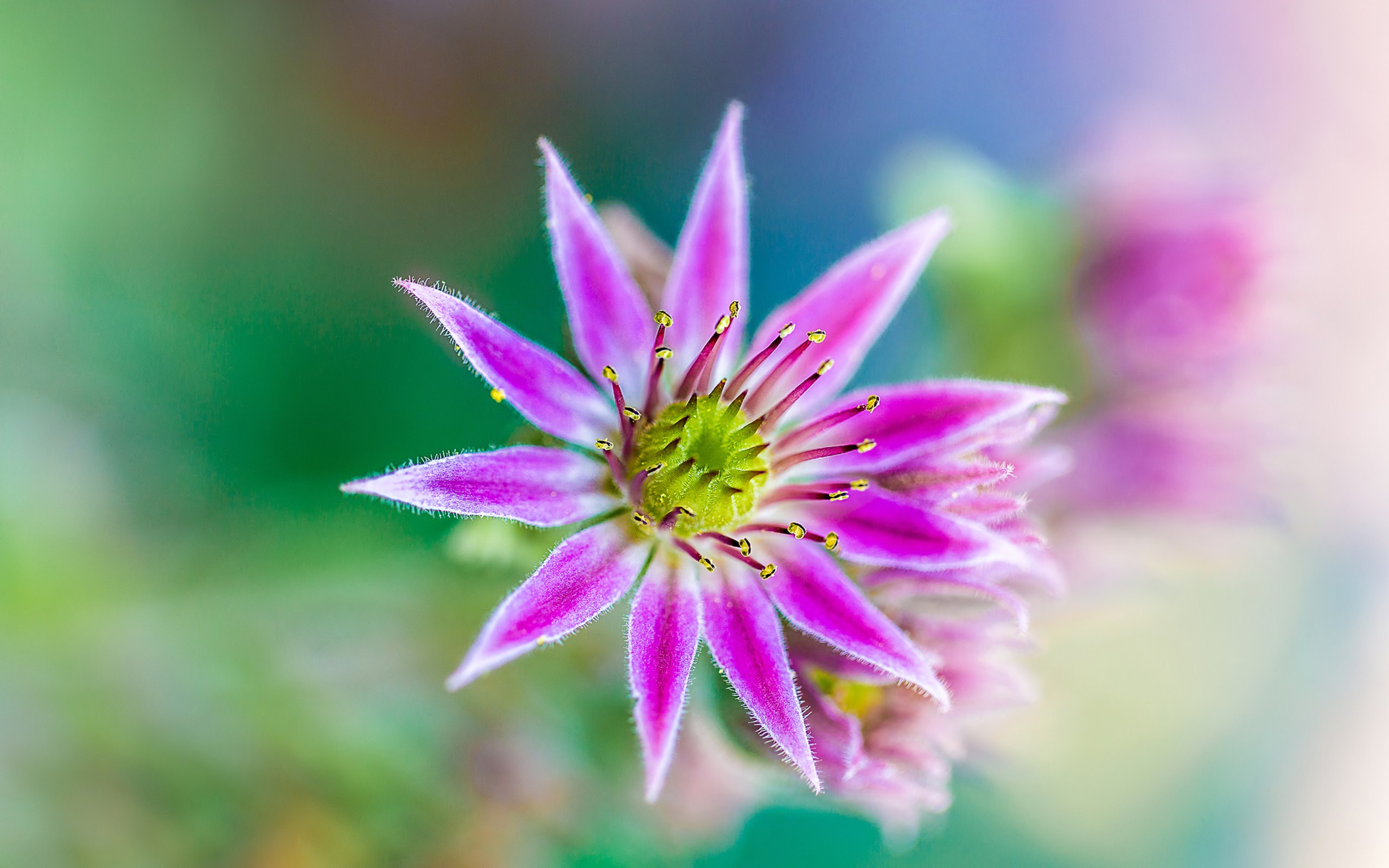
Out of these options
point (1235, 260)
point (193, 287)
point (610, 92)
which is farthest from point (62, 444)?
point (1235, 260)

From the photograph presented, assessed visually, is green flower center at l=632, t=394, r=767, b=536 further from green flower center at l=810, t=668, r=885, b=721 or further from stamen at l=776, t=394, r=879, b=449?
green flower center at l=810, t=668, r=885, b=721

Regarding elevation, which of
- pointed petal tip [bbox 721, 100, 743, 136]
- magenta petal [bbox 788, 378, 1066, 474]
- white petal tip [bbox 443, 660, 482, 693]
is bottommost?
white petal tip [bbox 443, 660, 482, 693]

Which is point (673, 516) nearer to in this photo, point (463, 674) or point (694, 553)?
point (694, 553)

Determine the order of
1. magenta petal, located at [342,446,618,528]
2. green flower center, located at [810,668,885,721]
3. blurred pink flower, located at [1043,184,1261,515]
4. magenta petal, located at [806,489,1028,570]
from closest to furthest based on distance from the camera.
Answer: magenta petal, located at [342,446,618,528] → magenta petal, located at [806,489,1028,570] → green flower center, located at [810,668,885,721] → blurred pink flower, located at [1043,184,1261,515]

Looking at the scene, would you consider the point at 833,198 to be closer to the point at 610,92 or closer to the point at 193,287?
the point at 610,92

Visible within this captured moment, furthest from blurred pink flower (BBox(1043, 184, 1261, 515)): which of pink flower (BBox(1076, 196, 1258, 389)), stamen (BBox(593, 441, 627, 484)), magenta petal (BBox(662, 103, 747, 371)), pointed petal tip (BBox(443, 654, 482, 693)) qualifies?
pointed petal tip (BBox(443, 654, 482, 693))

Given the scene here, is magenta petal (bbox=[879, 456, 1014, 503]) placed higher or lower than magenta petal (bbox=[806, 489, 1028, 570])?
higher
